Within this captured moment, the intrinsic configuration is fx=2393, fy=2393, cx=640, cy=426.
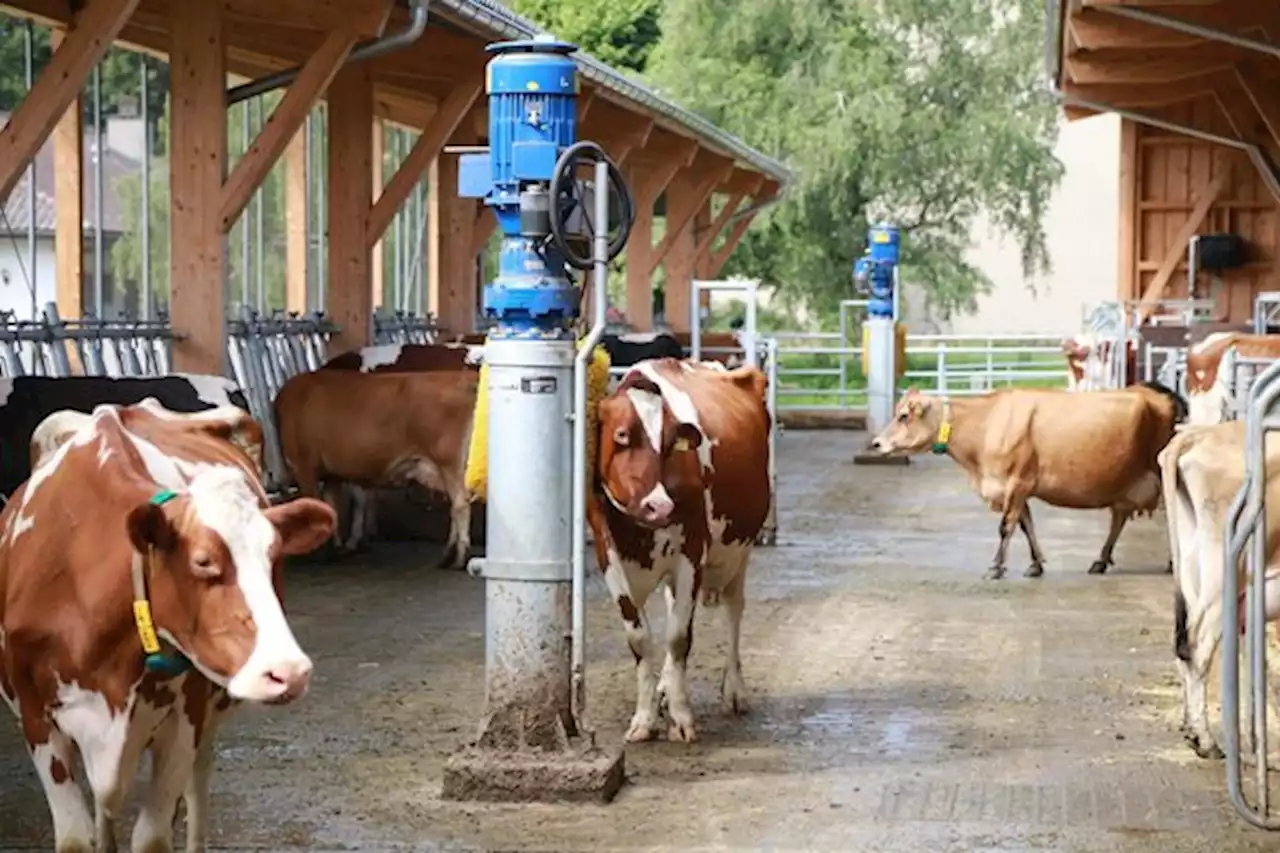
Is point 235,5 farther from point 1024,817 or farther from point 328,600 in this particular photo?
point 1024,817

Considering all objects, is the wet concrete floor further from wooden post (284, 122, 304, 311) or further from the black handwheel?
wooden post (284, 122, 304, 311)

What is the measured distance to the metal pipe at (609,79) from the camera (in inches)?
571

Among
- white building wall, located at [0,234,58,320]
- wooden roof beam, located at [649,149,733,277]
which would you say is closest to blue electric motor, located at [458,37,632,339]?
white building wall, located at [0,234,58,320]

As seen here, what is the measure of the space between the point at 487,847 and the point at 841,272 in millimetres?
34719

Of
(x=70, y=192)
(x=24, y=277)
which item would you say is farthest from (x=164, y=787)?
(x=24, y=277)

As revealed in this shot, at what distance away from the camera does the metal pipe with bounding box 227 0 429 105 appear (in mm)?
13680

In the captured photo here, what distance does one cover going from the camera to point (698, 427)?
9.42 metres

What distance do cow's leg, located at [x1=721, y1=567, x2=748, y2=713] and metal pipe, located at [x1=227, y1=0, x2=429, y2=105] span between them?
475 centimetres

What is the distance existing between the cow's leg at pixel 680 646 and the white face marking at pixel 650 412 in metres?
0.60

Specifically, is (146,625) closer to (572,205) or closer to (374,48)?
(572,205)

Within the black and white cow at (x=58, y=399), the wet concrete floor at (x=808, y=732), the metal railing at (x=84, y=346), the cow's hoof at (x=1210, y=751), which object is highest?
the metal railing at (x=84, y=346)

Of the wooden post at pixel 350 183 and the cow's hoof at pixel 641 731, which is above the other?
the wooden post at pixel 350 183

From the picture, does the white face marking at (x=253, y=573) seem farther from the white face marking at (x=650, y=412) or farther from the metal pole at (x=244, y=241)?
the metal pole at (x=244, y=241)

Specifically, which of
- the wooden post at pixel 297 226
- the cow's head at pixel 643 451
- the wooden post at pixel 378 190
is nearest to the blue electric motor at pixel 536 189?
the cow's head at pixel 643 451
